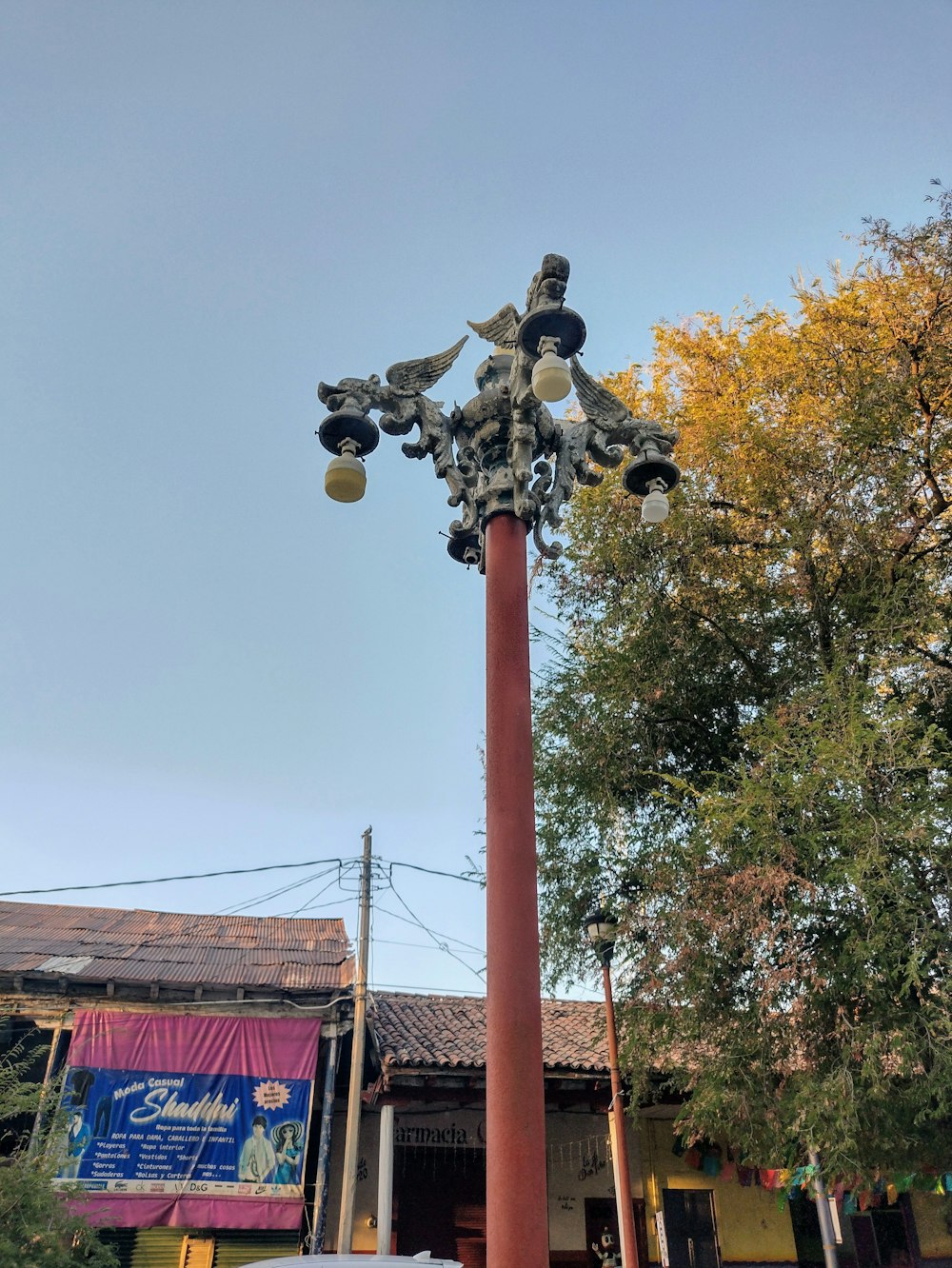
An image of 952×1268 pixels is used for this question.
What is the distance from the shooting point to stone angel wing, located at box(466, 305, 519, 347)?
6754 mm

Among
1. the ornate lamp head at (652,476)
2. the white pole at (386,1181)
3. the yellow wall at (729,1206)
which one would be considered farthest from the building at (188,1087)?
the ornate lamp head at (652,476)

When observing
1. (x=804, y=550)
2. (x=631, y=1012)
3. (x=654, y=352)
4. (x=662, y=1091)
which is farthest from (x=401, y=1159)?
(x=654, y=352)

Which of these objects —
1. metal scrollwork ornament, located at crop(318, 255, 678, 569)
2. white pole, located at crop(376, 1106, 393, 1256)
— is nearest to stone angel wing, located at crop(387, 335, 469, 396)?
metal scrollwork ornament, located at crop(318, 255, 678, 569)

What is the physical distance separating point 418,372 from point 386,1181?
40.0ft

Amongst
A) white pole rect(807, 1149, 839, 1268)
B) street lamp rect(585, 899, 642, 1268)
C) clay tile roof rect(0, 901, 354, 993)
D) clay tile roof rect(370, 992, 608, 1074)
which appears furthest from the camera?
clay tile roof rect(370, 992, 608, 1074)

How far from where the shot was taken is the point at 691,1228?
16.2 metres

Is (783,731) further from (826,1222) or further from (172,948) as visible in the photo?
(172,948)

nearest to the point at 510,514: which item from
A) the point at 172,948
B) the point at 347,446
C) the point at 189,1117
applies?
the point at 347,446

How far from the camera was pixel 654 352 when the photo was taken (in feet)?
57.3

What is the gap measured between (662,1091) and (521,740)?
40.9 feet

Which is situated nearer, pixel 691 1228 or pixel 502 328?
pixel 502 328

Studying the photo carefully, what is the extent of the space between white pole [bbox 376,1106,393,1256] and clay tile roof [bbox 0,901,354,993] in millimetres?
2090

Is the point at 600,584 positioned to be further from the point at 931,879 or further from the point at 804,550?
the point at 931,879

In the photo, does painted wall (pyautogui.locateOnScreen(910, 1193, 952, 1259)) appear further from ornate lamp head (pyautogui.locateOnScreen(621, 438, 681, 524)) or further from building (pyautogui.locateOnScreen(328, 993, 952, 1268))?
ornate lamp head (pyautogui.locateOnScreen(621, 438, 681, 524))
